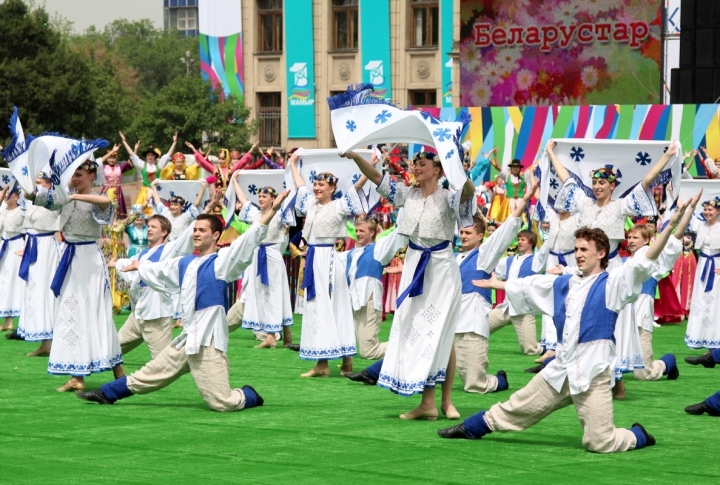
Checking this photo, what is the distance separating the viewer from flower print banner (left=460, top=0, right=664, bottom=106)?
29547 millimetres

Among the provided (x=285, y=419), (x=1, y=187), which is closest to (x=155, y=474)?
(x=285, y=419)

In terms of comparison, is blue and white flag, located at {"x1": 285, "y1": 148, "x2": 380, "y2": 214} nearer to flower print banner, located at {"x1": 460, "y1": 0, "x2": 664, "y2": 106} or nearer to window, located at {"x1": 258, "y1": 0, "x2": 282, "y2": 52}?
flower print banner, located at {"x1": 460, "y1": 0, "x2": 664, "y2": 106}

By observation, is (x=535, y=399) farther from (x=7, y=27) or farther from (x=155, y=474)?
(x=7, y=27)

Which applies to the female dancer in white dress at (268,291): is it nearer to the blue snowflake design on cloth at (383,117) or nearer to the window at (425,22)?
the blue snowflake design on cloth at (383,117)

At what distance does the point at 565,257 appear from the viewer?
11.6 metres

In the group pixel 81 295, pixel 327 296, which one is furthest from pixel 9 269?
pixel 81 295

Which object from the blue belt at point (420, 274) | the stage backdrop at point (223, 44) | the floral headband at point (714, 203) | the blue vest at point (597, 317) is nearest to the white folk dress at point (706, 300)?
the floral headband at point (714, 203)

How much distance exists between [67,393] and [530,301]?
372cm

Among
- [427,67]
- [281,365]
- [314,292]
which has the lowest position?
[281,365]

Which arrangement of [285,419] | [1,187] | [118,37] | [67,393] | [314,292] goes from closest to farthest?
[285,419] → [67,393] → [314,292] → [1,187] → [118,37]

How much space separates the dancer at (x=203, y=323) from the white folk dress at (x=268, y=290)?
4593mm

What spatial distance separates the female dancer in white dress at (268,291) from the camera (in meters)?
13.6

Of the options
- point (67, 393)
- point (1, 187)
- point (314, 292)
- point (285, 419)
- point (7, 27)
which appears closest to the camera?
point (285, 419)

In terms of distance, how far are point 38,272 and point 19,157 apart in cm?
323
